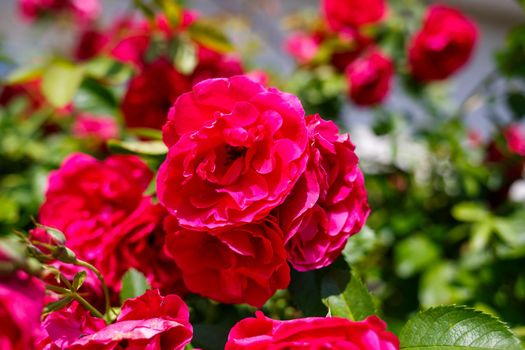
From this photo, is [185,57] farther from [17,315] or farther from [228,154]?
[17,315]

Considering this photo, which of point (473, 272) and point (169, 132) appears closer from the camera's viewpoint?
point (169, 132)

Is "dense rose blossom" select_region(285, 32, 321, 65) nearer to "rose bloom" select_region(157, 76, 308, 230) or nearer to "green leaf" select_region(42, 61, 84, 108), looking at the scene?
"green leaf" select_region(42, 61, 84, 108)

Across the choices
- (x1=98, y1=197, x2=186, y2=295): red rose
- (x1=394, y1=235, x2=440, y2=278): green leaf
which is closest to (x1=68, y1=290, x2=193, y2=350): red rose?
(x1=98, y1=197, x2=186, y2=295): red rose

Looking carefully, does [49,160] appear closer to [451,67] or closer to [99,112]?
[99,112]

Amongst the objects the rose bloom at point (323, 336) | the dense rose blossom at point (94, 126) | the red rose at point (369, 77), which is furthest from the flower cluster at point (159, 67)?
the rose bloom at point (323, 336)

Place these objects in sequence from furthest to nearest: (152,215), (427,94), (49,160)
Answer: (427,94), (49,160), (152,215)

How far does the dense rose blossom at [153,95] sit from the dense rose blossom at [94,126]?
36cm

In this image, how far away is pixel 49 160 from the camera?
1097 mm

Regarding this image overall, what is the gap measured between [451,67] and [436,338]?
1014 mm

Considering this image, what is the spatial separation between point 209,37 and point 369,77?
43 centimetres

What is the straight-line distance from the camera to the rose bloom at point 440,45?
131 cm

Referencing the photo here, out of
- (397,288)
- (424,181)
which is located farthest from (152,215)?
(424,181)

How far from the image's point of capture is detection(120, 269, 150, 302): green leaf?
1.66ft

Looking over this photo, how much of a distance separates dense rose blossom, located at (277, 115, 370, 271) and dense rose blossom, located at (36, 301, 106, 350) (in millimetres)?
160
